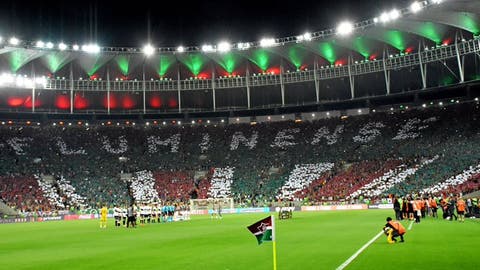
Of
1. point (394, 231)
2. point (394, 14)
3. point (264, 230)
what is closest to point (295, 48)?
point (394, 14)

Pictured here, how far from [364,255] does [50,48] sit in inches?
2269

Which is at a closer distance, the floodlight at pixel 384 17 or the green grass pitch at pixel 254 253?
the green grass pitch at pixel 254 253

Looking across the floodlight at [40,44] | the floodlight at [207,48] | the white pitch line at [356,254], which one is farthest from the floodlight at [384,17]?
the floodlight at [40,44]

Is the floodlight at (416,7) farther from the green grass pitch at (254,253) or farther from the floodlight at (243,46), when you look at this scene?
the green grass pitch at (254,253)

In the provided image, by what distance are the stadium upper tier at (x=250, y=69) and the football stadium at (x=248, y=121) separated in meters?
0.25

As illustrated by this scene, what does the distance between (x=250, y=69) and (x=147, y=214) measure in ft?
141

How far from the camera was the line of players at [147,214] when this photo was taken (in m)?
36.4

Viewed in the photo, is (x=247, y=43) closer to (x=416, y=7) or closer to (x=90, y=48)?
(x=90, y=48)

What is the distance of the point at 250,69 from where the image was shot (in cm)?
7825

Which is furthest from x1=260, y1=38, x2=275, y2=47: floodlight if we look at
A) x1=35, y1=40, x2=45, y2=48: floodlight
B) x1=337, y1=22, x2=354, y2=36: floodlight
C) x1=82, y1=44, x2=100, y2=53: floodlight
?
x1=35, y1=40, x2=45, y2=48: floodlight

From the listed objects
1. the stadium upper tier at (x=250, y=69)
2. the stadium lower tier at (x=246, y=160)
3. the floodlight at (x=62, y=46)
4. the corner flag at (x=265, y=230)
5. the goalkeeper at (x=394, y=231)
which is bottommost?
the goalkeeper at (x=394, y=231)

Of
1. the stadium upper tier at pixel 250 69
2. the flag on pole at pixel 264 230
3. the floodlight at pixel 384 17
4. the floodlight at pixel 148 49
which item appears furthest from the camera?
Answer: the floodlight at pixel 148 49

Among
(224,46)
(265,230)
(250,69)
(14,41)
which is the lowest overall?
(265,230)

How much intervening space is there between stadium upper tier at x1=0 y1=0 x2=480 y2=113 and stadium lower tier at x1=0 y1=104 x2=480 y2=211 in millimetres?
4295
